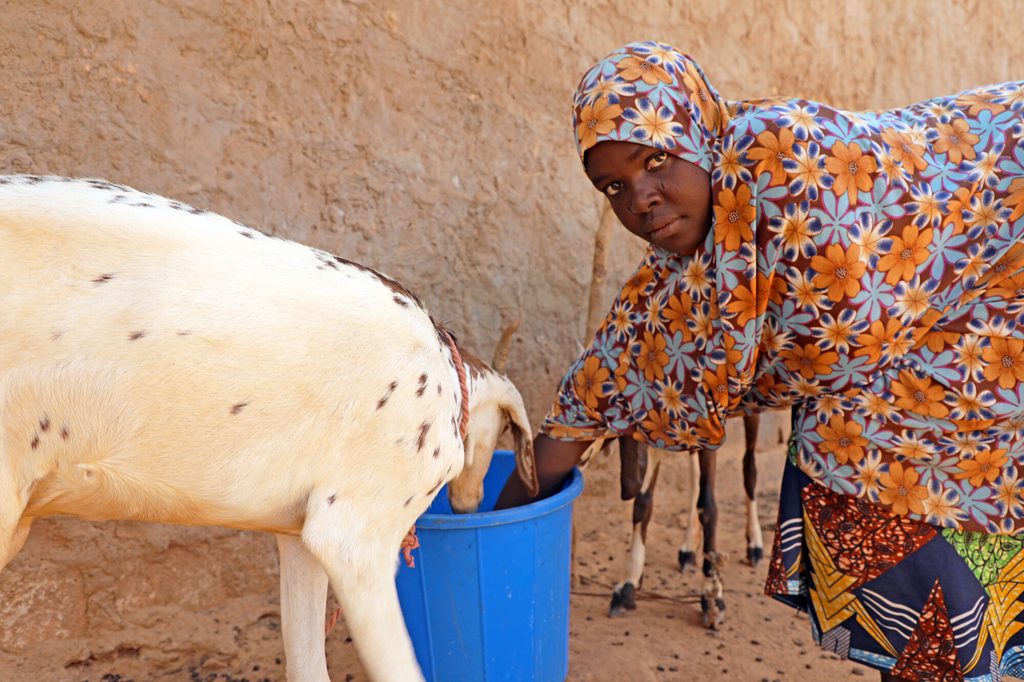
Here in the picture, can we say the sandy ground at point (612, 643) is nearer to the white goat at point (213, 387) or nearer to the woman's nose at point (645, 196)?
the white goat at point (213, 387)

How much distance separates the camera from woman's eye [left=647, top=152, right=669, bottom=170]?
188 cm

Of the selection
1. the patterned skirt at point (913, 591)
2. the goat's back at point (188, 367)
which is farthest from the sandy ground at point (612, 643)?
the goat's back at point (188, 367)

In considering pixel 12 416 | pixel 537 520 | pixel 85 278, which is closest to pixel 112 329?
pixel 85 278

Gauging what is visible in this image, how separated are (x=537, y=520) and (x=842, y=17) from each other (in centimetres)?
437

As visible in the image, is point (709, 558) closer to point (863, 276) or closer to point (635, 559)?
point (635, 559)

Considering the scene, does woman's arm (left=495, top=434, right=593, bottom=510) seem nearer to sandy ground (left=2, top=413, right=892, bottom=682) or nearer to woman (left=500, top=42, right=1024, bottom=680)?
woman (left=500, top=42, right=1024, bottom=680)

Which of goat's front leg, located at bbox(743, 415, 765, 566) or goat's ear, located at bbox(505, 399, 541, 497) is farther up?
goat's ear, located at bbox(505, 399, 541, 497)

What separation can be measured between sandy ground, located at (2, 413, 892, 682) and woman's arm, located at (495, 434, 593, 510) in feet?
2.63

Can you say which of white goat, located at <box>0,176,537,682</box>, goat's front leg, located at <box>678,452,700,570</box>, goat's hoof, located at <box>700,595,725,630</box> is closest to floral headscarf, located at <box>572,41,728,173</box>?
white goat, located at <box>0,176,537,682</box>

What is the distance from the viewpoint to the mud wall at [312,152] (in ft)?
8.62

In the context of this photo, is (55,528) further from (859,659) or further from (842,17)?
(842,17)

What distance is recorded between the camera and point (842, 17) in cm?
519

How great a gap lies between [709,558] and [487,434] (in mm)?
1424

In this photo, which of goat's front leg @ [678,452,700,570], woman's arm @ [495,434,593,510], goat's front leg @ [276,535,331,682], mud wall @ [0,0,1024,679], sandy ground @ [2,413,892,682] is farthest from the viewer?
goat's front leg @ [678,452,700,570]
